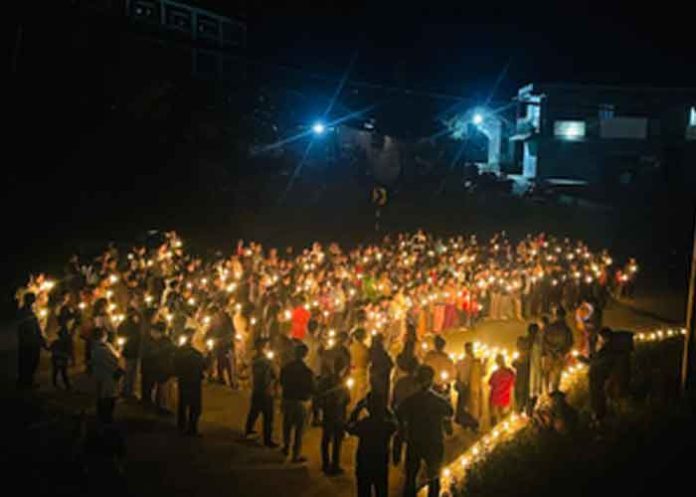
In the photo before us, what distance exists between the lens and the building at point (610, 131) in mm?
40219

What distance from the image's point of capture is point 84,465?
759 cm

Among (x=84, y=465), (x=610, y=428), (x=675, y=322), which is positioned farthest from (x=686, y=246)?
(x=84, y=465)

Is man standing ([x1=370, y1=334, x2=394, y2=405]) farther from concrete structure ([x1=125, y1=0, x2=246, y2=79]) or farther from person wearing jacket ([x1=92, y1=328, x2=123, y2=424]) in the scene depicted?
concrete structure ([x1=125, y1=0, x2=246, y2=79])

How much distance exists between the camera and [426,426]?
24.5 ft

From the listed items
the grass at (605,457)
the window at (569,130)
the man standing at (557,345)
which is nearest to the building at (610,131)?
the window at (569,130)

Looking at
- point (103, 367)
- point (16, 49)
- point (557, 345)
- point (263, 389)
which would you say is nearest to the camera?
point (263, 389)

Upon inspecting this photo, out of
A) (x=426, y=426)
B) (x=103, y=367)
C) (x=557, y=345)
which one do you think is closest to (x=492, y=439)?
(x=557, y=345)

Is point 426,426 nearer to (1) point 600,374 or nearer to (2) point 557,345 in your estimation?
(1) point 600,374

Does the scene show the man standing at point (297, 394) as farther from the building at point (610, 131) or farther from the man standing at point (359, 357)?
the building at point (610, 131)

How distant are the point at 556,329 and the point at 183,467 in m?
5.98

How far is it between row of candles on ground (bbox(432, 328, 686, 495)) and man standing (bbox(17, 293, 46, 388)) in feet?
20.4

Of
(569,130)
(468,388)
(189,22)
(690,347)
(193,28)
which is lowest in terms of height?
(468,388)

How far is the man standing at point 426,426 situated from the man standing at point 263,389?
2.19 metres

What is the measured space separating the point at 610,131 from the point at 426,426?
37.1m
